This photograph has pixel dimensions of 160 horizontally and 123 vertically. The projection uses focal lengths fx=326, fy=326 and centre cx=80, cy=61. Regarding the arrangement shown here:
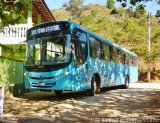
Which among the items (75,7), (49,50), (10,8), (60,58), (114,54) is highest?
(75,7)

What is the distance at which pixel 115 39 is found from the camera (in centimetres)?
6519

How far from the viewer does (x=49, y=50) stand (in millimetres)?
12828

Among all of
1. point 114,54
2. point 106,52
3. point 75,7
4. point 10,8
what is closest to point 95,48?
point 106,52

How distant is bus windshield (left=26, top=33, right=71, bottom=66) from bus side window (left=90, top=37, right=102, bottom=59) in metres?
2.20

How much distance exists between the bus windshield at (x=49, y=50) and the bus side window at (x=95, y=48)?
7.21 ft

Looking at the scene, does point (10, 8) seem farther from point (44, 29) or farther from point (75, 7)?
point (75, 7)

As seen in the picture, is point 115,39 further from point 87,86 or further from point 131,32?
point 87,86

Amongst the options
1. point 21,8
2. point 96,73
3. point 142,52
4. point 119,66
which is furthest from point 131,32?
point 21,8

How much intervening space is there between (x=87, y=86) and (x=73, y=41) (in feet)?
7.59

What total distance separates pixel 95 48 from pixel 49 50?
303 centimetres

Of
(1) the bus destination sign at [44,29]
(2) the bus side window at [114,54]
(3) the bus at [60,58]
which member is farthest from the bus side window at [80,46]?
(2) the bus side window at [114,54]

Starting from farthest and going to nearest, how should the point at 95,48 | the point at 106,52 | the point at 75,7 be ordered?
1. the point at 75,7
2. the point at 106,52
3. the point at 95,48

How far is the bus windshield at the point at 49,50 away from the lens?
12.5 m

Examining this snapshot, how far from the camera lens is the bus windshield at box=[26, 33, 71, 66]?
12.5 m
